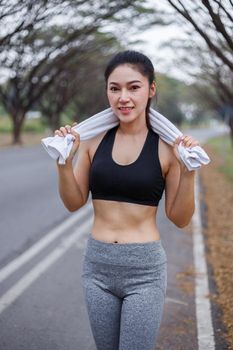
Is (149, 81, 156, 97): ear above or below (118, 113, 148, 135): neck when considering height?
above

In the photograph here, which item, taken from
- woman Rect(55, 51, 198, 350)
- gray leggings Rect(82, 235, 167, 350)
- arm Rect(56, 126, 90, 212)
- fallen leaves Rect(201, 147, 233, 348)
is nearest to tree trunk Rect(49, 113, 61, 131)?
fallen leaves Rect(201, 147, 233, 348)

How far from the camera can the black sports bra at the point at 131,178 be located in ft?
8.08

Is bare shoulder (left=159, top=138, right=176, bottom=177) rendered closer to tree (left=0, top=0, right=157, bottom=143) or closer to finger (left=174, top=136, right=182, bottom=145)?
finger (left=174, top=136, right=182, bottom=145)

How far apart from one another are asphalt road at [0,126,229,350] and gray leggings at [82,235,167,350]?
1827mm

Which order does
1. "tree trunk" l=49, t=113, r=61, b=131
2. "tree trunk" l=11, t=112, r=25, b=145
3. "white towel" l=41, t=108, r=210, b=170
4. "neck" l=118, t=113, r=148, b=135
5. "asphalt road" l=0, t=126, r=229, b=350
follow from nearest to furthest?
"white towel" l=41, t=108, r=210, b=170 → "neck" l=118, t=113, r=148, b=135 → "asphalt road" l=0, t=126, r=229, b=350 → "tree trunk" l=11, t=112, r=25, b=145 → "tree trunk" l=49, t=113, r=61, b=131

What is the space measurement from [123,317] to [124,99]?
974 mm

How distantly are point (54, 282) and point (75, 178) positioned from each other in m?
3.49

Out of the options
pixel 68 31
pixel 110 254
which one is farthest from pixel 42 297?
pixel 68 31

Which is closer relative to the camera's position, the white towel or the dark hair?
the white towel

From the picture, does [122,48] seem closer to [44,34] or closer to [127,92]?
[44,34]

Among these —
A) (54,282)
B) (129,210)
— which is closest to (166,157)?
(129,210)

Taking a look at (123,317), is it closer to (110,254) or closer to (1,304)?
(110,254)

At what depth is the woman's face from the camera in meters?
2.50

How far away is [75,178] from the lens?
263 centimetres
